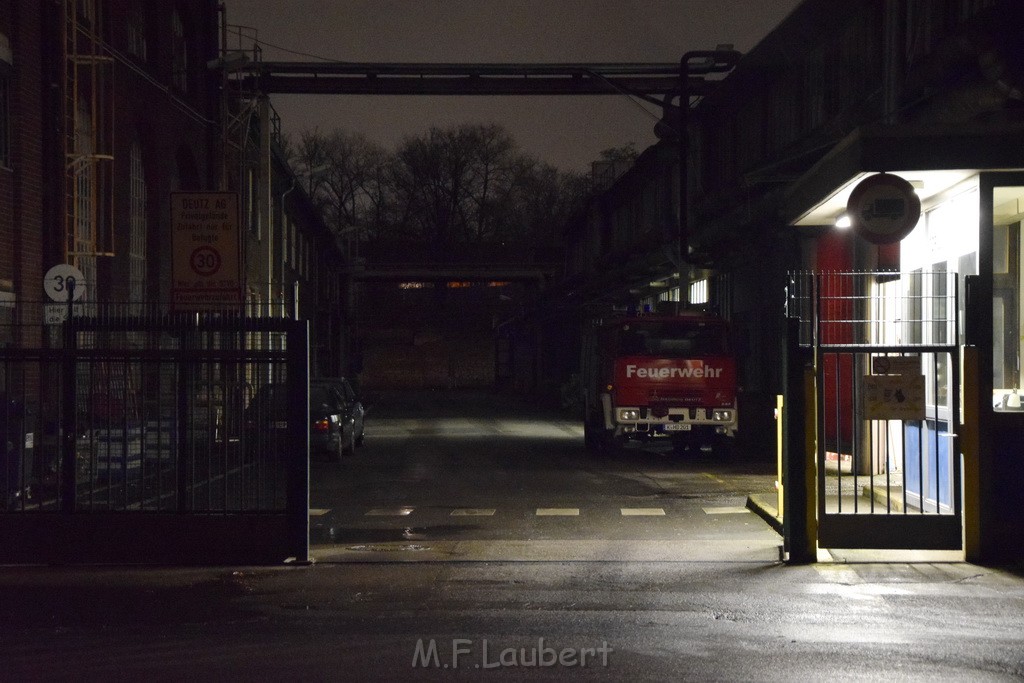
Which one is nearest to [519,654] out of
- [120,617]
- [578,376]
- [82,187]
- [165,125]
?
[120,617]

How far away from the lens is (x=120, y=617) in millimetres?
9000

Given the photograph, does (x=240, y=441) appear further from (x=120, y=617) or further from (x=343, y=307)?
(x=343, y=307)

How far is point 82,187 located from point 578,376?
27.0 m

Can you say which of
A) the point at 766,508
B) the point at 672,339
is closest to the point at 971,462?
the point at 766,508

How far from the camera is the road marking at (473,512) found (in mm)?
15109

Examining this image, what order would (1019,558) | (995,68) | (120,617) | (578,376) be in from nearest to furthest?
1. (120,617)
2. (1019,558)
3. (995,68)
4. (578,376)

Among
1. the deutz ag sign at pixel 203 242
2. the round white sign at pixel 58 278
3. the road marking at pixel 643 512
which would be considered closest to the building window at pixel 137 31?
the round white sign at pixel 58 278

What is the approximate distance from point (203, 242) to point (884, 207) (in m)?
9.93

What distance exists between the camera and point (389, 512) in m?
15.6

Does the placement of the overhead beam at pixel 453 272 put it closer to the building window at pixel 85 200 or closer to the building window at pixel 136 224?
the building window at pixel 136 224

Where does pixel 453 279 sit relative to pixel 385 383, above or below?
above

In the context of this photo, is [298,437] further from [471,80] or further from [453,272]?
[453,272]

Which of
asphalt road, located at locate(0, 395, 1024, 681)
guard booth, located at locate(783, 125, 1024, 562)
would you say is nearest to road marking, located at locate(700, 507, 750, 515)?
asphalt road, located at locate(0, 395, 1024, 681)

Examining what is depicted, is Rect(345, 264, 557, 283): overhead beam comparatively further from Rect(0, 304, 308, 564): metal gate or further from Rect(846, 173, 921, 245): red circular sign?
Rect(846, 173, 921, 245): red circular sign
